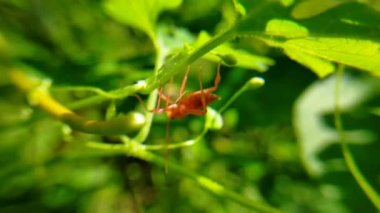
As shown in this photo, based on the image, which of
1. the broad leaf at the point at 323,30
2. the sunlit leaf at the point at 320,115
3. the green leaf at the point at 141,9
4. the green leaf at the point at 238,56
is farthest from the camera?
the sunlit leaf at the point at 320,115

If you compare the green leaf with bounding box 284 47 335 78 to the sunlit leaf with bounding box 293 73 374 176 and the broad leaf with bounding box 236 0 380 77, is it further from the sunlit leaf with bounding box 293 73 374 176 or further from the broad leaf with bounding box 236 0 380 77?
the sunlit leaf with bounding box 293 73 374 176

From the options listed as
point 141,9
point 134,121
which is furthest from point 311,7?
point 141,9

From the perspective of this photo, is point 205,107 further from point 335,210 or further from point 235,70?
point 335,210

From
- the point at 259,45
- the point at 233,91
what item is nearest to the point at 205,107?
the point at 233,91

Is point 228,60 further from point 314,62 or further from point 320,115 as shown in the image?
point 320,115

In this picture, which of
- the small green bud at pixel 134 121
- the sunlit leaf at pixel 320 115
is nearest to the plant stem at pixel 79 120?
the small green bud at pixel 134 121

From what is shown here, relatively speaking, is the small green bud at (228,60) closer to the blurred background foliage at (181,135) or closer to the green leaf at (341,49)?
the green leaf at (341,49)

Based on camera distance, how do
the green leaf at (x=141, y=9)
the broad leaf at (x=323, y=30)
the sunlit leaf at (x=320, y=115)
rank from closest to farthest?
the broad leaf at (x=323, y=30), the green leaf at (x=141, y=9), the sunlit leaf at (x=320, y=115)
